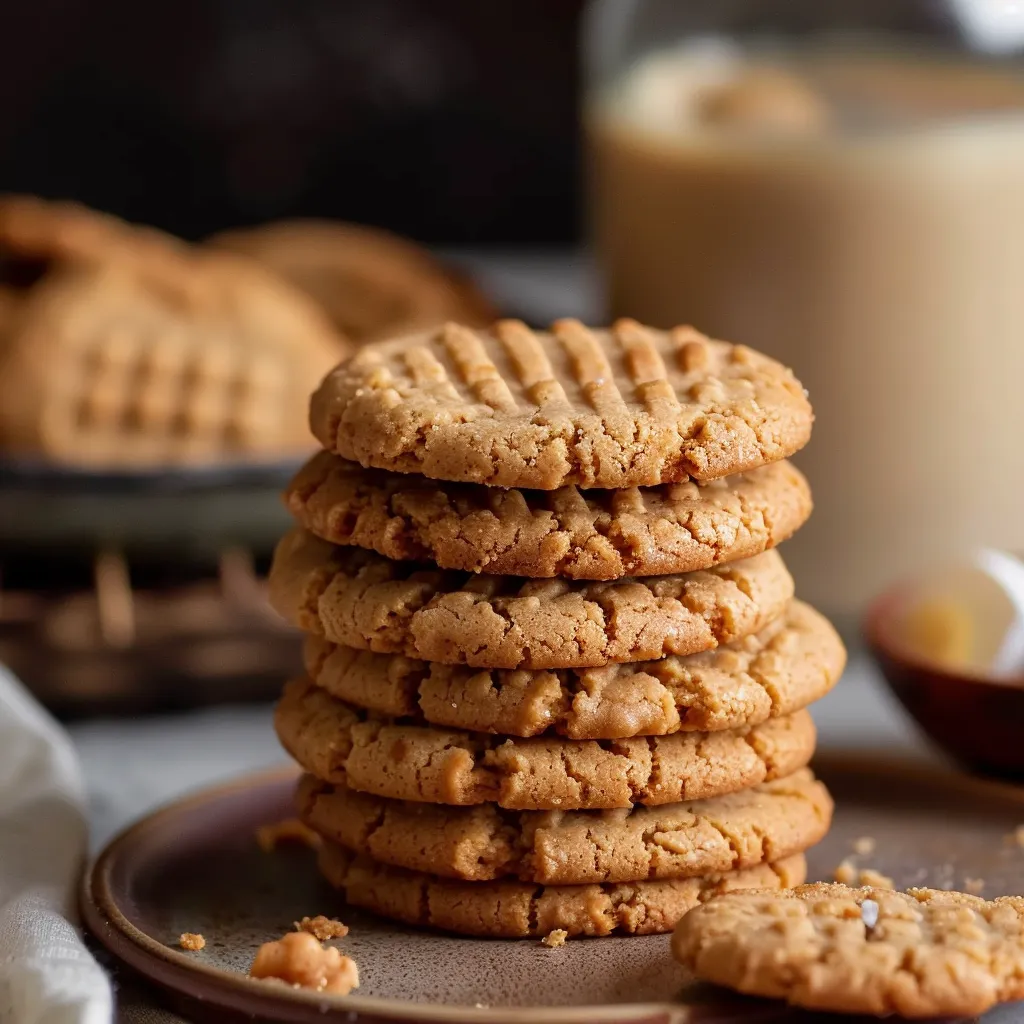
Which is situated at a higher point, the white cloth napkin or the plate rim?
the plate rim

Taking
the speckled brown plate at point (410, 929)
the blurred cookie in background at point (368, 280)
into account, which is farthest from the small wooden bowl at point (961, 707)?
the blurred cookie in background at point (368, 280)

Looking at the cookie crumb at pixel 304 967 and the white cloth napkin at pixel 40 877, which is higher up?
the cookie crumb at pixel 304 967

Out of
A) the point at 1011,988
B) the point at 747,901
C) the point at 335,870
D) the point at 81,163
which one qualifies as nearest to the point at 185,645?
the point at 335,870

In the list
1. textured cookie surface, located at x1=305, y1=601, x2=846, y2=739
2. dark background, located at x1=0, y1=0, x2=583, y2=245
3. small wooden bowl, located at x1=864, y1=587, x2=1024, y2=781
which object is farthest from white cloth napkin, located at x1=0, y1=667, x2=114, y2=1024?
dark background, located at x1=0, y1=0, x2=583, y2=245

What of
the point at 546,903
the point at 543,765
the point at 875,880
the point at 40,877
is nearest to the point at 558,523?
the point at 543,765

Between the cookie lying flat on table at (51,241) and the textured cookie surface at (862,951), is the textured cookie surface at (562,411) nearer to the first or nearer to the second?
the textured cookie surface at (862,951)

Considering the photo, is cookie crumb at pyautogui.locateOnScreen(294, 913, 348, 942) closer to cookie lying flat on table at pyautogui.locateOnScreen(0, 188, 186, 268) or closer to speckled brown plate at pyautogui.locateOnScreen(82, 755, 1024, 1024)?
speckled brown plate at pyautogui.locateOnScreen(82, 755, 1024, 1024)
